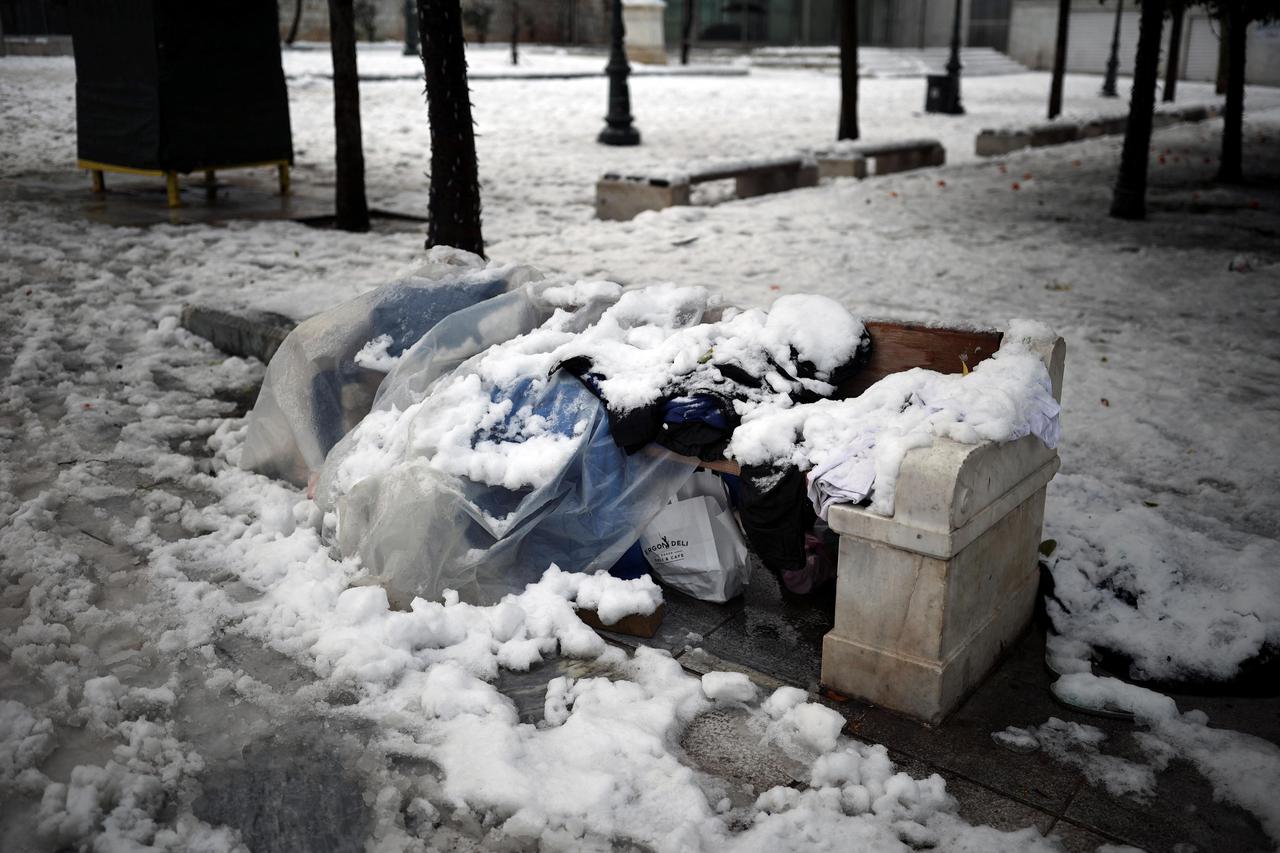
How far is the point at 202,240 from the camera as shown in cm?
873

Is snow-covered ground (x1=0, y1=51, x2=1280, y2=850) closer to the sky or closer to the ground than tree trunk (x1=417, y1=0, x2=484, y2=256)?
closer to the ground

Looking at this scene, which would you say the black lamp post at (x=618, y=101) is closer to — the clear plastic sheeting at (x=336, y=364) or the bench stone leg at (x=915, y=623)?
the clear plastic sheeting at (x=336, y=364)

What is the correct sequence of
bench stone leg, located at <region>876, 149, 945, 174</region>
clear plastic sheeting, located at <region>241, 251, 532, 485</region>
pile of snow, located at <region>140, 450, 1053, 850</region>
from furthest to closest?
bench stone leg, located at <region>876, 149, 945, 174</region> → clear plastic sheeting, located at <region>241, 251, 532, 485</region> → pile of snow, located at <region>140, 450, 1053, 850</region>

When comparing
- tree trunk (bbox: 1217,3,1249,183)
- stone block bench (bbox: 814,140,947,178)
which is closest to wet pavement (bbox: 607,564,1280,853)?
stone block bench (bbox: 814,140,947,178)

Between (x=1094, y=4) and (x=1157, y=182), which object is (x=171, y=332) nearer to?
(x=1157, y=182)

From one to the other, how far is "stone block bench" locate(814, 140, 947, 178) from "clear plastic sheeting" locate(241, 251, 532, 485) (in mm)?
8980

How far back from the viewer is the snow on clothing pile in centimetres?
335

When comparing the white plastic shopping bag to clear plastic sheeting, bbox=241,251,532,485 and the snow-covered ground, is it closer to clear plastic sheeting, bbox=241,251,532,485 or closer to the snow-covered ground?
the snow-covered ground

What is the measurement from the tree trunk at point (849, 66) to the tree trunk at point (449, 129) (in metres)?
7.78

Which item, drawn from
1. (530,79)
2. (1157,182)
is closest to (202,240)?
(1157,182)

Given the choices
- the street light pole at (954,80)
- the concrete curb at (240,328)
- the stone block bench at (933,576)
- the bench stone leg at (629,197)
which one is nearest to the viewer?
the stone block bench at (933,576)

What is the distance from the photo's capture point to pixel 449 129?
22.2ft

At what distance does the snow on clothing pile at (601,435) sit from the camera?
335 centimetres

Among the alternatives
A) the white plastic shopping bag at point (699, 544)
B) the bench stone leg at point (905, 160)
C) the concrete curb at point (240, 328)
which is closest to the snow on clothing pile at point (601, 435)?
the white plastic shopping bag at point (699, 544)
